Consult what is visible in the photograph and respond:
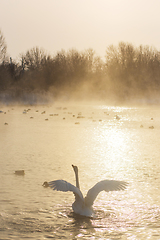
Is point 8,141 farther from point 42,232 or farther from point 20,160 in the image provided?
point 42,232

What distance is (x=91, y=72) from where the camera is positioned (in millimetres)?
52406

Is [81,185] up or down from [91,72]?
down

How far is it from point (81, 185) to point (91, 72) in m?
47.3

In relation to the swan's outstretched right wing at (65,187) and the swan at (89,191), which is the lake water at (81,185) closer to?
the swan at (89,191)

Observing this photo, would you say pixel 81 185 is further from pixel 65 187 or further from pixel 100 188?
pixel 65 187

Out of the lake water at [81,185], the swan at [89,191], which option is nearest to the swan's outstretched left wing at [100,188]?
the swan at [89,191]

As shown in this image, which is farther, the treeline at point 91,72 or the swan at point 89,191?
the treeline at point 91,72

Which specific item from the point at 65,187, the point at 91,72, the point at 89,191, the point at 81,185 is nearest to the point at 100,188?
the point at 89,191

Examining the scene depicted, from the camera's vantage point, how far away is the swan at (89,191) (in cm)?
411

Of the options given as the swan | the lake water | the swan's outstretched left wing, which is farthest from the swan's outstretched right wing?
the lake water

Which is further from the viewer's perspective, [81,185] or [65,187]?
[81,185]

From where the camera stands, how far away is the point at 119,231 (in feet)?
13.3

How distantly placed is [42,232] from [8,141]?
6.42 meters

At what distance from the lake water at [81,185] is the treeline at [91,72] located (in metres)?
37.6
